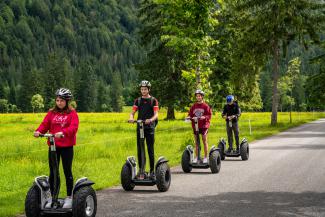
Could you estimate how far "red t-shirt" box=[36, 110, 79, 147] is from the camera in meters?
7.27

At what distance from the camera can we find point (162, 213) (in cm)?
761

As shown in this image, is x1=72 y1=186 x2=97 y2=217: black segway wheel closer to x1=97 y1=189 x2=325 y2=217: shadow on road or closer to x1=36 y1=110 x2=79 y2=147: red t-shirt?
x1=97 y1=189 x2=325 y2=217: shadow on road

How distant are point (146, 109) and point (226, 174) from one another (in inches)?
131

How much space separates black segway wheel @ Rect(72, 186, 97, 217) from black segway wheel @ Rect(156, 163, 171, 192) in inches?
97.8

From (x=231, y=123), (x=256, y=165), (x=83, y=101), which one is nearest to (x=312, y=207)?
(x=256, y=165)

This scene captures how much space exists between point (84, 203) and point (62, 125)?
1194 millimetres

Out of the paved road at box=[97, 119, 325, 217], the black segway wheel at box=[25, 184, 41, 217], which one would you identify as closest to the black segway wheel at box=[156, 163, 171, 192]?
the paved road at box=[97, 119, 325, 217]

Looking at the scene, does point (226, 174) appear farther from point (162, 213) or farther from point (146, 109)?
point (162, 213)

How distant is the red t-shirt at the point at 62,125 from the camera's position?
23.8 feet

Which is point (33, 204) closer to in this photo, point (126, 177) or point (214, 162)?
point (126, 177)

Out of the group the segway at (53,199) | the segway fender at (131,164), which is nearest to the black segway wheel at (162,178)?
the segway fender at (131,164)

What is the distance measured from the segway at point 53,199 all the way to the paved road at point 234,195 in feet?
2.08

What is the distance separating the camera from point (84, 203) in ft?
22.8

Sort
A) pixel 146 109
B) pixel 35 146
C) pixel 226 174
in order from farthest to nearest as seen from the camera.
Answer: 1. pixel 35 146
2. pixel 226 174
3. pixel 146 109
